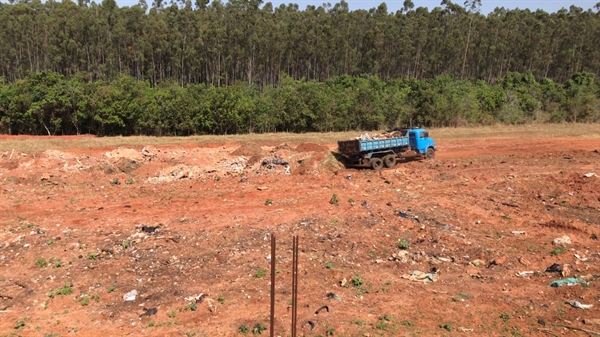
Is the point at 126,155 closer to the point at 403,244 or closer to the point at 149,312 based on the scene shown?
the point at 149,312

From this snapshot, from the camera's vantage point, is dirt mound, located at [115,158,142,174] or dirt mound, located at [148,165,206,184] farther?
dirt mound, located at [115,158,142,174]

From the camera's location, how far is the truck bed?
64.5ft

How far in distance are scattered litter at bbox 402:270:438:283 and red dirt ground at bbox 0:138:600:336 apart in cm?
8

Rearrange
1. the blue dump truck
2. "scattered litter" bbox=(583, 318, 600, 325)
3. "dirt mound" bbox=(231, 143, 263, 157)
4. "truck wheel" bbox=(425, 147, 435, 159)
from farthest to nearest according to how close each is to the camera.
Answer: "truck wheel" bbox=(425, 147, 435, 159), "dirt mound" bbox=(231, 143, 263, 157), the blue dump truck, "scattered litter" bbox=(583, 318, 600, 325)

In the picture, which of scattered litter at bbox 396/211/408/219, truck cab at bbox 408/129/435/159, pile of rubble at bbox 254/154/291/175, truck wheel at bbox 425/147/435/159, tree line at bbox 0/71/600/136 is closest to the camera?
scattered litter at bbox 396/211/408/219

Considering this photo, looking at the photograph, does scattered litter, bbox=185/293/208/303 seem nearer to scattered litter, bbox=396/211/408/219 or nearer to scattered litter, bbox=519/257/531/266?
scattered litter, bbox=396/211/408/219

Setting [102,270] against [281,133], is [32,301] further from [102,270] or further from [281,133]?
[281,133]

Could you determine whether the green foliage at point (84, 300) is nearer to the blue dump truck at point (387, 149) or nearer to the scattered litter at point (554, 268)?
the scattered litter at point (554, 268)

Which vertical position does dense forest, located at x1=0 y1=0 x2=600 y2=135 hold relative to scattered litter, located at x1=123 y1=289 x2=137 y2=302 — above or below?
above

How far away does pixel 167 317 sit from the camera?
8.47 m

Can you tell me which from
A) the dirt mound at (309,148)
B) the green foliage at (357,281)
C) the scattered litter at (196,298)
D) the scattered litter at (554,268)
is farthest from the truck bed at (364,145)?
the scattered litter at (196,298)

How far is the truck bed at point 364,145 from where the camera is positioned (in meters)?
19.7

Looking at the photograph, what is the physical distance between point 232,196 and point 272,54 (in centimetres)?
5877

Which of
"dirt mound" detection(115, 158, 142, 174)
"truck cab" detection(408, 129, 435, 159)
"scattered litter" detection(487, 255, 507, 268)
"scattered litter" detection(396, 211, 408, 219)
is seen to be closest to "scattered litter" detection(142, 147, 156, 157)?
"dirt mound" detection(115, 158, 142, 174)
